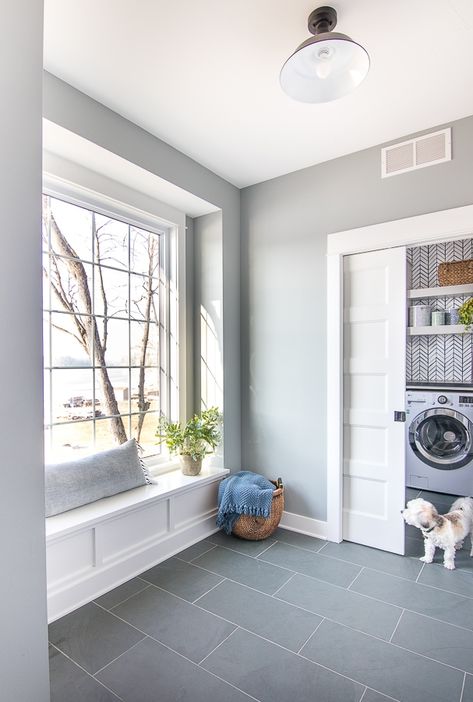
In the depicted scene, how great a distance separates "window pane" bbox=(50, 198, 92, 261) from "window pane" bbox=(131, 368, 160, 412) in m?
0.92

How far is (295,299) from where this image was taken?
117 inches

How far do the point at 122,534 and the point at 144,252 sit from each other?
1.99 m

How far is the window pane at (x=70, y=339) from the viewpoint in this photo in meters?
2.38

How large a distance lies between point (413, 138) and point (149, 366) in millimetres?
2406

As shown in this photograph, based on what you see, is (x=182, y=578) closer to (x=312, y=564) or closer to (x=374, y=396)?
(x=312, y=564)

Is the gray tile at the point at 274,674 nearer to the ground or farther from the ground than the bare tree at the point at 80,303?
nearer to the ground

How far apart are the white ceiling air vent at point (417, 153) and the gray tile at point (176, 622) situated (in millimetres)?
2846

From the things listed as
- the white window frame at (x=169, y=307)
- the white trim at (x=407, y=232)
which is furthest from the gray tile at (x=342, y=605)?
the white trim at (x=407, y=232)

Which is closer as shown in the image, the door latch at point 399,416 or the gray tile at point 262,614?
the gray tile at point 262,614

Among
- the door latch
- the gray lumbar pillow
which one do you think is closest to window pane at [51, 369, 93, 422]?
the gray lumbar pillow

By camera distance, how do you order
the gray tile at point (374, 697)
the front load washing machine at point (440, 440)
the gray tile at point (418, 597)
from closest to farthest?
the gray tile at point (374, 697)
the gray tile at point (418, 597)
the front load washing machine at point (440, 440)

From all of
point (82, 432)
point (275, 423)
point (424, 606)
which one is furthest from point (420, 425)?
point (82, 432)

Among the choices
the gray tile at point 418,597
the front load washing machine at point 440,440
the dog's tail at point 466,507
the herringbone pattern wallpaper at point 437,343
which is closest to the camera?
the gray tile at point 418,597

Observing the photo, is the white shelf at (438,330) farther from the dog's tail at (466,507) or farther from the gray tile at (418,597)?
the gray tile at (418,597)
